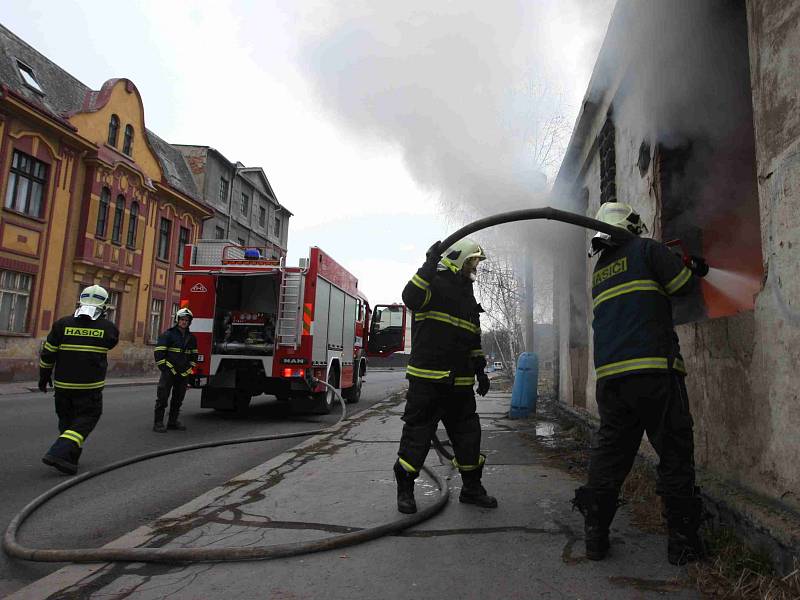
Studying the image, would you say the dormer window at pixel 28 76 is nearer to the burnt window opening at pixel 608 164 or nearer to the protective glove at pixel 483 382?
the burnt window opening at pixel 608 164

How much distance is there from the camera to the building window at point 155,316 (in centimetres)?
2136

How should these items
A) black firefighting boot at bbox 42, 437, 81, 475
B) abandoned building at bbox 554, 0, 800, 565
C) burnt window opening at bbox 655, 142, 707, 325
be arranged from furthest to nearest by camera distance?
1. black firefighting boot at bbox 42, 437, 81, 475
2. burnt window opening at bbox 655, 142, 707, 325
3. abandoned building at bbox 554, 0, 800, 565

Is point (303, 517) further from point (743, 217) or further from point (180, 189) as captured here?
point (180, 189)

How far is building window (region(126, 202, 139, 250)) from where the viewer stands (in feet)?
65.6

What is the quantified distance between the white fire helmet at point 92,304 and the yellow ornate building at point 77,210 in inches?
471

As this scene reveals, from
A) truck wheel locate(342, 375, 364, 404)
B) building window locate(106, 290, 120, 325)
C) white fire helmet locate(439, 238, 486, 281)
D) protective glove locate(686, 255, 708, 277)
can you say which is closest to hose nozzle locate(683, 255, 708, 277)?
protective glove locate(686, 255, 708, 277)

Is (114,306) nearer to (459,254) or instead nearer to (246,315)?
(246,315)

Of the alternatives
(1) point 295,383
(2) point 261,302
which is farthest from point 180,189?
(1) point 295,383

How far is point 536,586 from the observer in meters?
2.34

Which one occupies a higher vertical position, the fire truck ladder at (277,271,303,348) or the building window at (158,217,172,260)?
A: the building window at (158,217,172,260)

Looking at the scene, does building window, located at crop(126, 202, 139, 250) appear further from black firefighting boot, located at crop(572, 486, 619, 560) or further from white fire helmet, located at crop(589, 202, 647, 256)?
black firefighting boot, located at crop(572, 486, 619, 560)

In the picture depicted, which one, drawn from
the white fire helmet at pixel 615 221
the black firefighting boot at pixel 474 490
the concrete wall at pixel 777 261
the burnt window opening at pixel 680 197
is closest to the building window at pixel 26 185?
the black firefighting boot at pixel 474 490

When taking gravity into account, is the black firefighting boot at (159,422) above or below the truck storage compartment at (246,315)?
below

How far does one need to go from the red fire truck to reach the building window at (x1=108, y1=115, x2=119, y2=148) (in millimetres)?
12956
